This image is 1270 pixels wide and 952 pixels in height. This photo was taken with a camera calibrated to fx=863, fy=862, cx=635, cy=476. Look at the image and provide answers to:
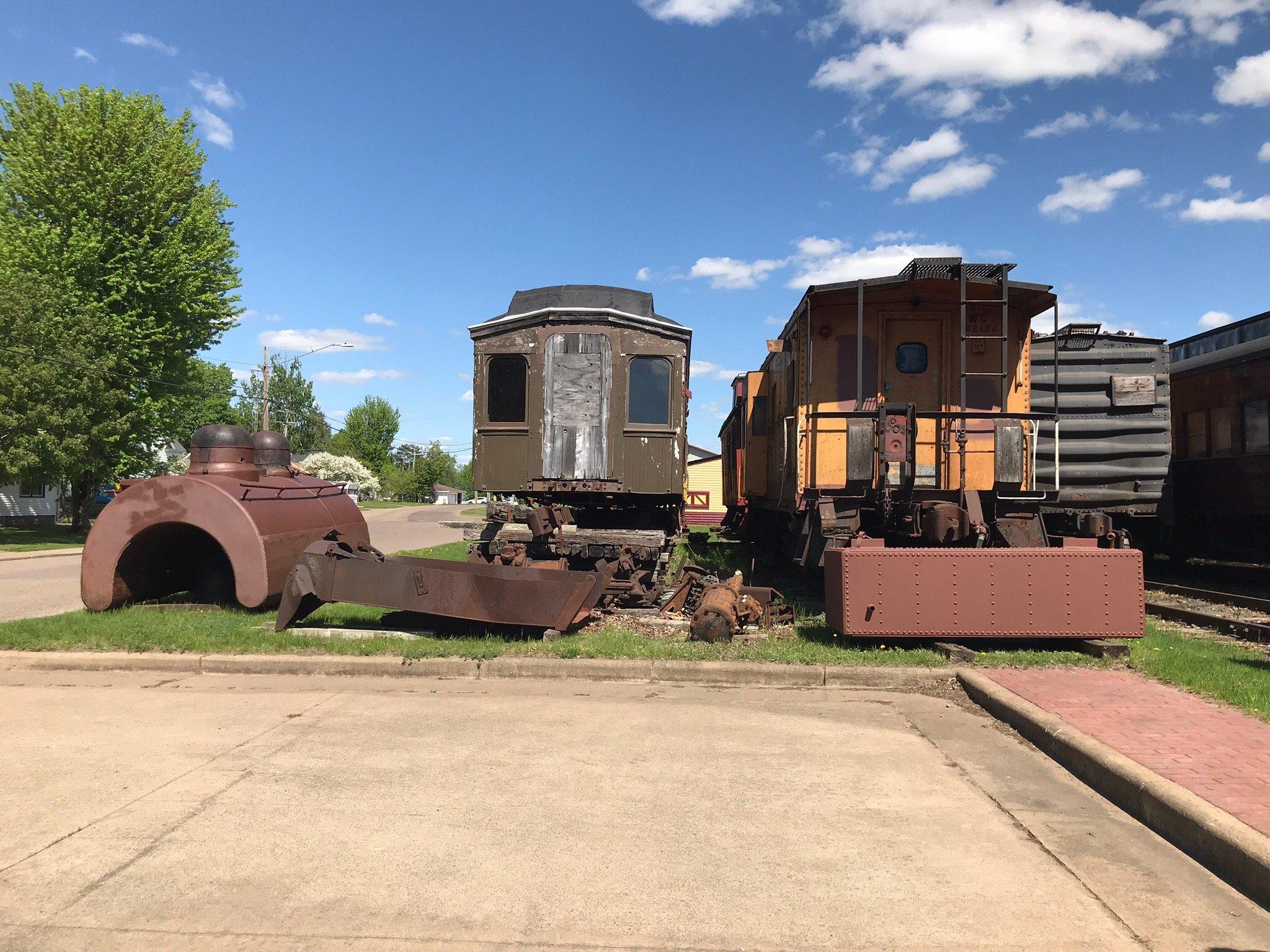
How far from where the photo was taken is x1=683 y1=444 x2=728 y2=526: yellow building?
40031 millimetres

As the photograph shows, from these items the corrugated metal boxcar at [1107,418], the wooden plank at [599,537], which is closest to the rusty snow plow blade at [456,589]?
the wooden plank at [599,537]

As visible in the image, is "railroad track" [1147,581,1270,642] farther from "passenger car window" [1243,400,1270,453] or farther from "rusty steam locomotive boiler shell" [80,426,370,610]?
"rusty steam locomotive boiler shell" [80,426,370,610]

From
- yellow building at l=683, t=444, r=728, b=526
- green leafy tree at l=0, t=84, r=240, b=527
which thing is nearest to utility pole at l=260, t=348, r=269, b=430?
green leafy tree at l=0, t=84, r=240, b=527

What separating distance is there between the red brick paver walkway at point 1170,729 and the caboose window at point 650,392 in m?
4.77

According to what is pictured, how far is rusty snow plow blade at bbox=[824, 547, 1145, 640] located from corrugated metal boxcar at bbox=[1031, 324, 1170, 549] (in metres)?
5.47

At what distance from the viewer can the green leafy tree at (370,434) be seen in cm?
11538

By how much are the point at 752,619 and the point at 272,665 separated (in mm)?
4401

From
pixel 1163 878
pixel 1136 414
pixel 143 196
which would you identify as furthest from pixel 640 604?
pixel 143 196

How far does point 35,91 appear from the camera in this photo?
26516mm

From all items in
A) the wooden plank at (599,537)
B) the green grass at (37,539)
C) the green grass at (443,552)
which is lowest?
the green grass at (37,539)

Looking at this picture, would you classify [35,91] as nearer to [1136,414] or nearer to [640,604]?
[640,604]

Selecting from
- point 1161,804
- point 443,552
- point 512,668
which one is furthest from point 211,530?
point 443,552

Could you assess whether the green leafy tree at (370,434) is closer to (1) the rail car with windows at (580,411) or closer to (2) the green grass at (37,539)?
(2) the green grass at (37,539)

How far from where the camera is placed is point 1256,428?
40.3 feet
